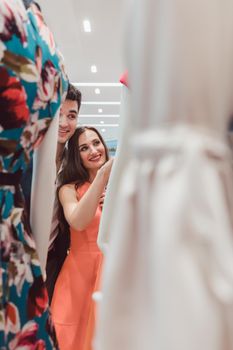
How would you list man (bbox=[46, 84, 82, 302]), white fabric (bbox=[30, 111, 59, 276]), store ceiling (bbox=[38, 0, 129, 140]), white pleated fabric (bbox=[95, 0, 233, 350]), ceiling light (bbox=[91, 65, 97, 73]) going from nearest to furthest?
white pleated fabric (bbox=[95, 0, 233, 350]) < white fabric (bbox=[30, 111, 59, 276]) < man (bbox=[46, 84, 82, 302]) < store ceiling (bbox=[38, 0, 129, 140]) < ceiling light (bbox=[91, 65, 97, 73])

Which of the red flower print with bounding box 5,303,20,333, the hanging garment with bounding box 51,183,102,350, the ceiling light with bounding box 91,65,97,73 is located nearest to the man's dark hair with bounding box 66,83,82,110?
the hanging garment with bounding box 51,183,102,350

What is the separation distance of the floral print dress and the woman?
1.61ft

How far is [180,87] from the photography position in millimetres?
427

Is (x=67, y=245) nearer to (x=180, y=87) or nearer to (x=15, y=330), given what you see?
(x=15, y=330)

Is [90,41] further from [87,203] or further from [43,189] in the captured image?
[43,189]

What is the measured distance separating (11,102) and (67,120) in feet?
2.82

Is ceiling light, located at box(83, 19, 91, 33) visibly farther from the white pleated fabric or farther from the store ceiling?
the white pleated fabric

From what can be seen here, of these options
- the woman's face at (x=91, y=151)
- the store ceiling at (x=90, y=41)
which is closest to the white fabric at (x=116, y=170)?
the woman's face at (x=91, y=151)

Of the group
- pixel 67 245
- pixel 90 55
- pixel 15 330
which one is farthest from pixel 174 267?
pixel 90 55

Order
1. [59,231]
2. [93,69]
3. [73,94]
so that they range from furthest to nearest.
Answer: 1. [93,69]
2. [73,94]
3. [59,231]

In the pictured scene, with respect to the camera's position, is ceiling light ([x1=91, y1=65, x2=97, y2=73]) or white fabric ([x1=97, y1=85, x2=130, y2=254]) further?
ceiling light ([x1=91, y1=65, x2=97, y2=73])

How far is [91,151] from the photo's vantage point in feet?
5.15

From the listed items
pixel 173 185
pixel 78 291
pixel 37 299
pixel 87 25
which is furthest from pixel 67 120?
pixel 87 25

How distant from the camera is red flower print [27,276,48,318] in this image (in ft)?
2.47
